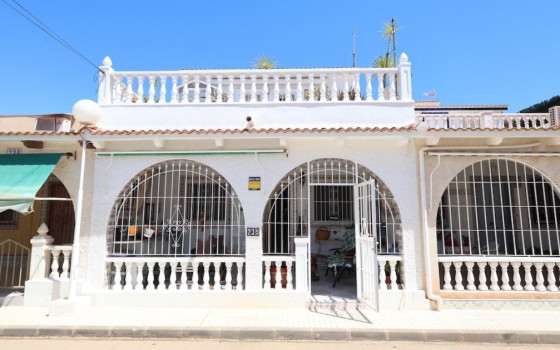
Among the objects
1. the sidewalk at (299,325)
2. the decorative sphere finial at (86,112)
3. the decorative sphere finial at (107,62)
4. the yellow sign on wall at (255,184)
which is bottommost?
the sidewalk at (299,325)

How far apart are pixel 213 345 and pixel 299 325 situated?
1400 mm

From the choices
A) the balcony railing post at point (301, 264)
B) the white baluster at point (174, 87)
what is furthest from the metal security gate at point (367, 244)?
the white baluster at point (174, 87)

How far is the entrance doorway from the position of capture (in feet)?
21.9

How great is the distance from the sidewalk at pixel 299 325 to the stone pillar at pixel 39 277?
34 centimetres

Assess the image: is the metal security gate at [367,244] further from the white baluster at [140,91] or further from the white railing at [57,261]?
the white railing at [57,261]

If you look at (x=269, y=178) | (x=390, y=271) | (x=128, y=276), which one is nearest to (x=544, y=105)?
(x=390, y=271)

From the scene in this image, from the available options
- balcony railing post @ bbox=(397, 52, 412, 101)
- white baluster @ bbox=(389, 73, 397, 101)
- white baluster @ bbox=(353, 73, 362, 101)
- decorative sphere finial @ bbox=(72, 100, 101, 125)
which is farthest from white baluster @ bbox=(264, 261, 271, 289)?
decorative sphere finial @ bbox=(72, 100, 101, 125)

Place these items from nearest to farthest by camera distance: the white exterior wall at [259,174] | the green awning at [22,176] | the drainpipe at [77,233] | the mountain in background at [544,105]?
the green awning at [22,176] < the drainpipe at [77,233] < the white exterior wall at [259,174] < the mountain in background at [544,105]

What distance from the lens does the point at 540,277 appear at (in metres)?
6.73

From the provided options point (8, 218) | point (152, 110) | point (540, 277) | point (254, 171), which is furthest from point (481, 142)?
point (8, 218)

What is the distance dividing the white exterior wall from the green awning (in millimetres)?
813

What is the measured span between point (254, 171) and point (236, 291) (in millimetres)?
2387

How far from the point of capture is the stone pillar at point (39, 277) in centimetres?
687

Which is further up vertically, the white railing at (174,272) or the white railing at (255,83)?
the white railing at (255,83)
